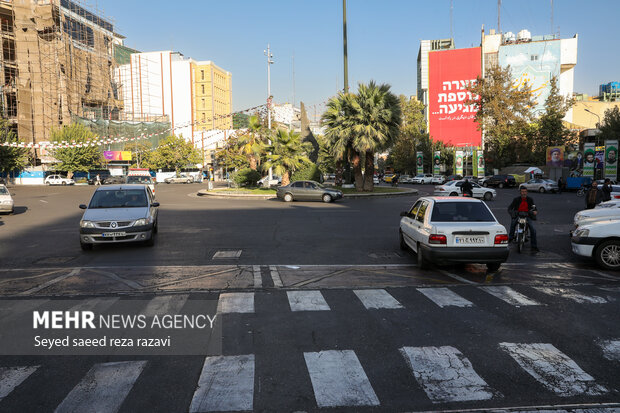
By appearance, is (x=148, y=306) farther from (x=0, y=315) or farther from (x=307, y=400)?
(x=307, y=400)

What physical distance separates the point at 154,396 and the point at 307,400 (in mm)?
1342

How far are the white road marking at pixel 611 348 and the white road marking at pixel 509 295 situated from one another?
63.4 inches

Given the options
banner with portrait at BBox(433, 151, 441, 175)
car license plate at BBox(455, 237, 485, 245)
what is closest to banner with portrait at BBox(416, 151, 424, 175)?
banner with portrait at BBox(433, 151, 441, 175)

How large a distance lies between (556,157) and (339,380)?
2091 inches

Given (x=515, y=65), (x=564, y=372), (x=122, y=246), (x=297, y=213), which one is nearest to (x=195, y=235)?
(x=122, y=246)

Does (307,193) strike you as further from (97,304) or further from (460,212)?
(97,304)

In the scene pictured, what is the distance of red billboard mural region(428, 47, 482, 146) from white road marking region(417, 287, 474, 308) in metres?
81.0

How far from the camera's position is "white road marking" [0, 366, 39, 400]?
414 cm

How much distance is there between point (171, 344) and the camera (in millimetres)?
5266

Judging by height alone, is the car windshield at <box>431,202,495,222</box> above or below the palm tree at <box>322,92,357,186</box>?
below

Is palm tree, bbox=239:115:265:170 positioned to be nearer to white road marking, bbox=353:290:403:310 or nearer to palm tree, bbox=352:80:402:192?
palm tree, bbox=352:80:402:192

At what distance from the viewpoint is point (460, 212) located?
9320mm

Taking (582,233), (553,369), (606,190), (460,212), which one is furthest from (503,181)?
(553,369)

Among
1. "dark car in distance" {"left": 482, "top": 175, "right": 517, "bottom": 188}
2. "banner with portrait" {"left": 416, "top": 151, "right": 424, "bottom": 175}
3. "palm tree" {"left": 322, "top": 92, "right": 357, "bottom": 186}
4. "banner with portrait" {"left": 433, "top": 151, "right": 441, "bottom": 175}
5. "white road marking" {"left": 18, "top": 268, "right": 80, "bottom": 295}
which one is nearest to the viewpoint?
"white road marking" {"left": 18, "top": 268, "right": 80, "bottom": 295}
